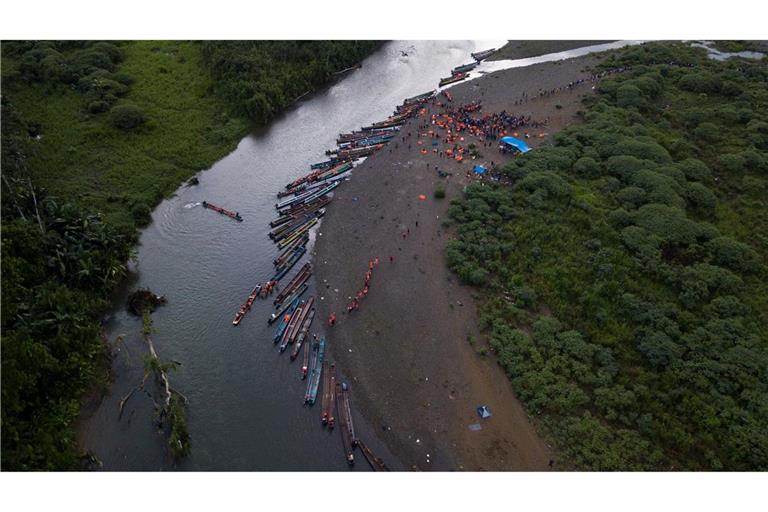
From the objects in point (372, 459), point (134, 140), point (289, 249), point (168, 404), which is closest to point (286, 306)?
point (289, 249)

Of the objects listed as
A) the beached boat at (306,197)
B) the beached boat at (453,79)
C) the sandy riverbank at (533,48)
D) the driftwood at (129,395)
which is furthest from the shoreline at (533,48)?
the driftwood at (129,395)

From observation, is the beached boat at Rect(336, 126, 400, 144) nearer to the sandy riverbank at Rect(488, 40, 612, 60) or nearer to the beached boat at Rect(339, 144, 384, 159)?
the beached boat at Rect(339, 144, 384, 159)

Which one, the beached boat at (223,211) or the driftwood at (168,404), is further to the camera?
the beached boat at (223,211)

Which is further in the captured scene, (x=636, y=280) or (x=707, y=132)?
(x=707, y=132)

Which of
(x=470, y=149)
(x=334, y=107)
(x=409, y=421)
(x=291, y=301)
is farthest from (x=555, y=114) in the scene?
(x=409, y=421)

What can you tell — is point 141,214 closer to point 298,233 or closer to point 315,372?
point 298,233

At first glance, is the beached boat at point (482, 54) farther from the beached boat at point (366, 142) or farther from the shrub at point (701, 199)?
the shrub at point (701, 199)
